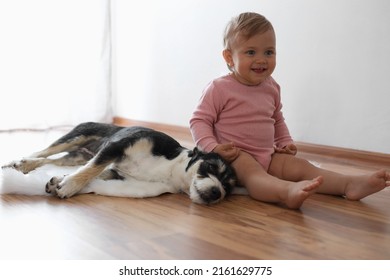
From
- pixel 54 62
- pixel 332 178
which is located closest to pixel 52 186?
pixel 332 178

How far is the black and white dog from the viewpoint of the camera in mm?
1345

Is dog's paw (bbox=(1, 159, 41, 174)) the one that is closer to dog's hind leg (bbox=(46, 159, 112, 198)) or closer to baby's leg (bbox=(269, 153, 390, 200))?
dog's hind leg (bbox=(46, 159, 112, 198))

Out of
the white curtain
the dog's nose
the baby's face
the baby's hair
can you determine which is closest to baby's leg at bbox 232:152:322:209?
the dog's nose

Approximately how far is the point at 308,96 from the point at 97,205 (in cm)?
142

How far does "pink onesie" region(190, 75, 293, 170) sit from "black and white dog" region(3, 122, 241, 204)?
163mm

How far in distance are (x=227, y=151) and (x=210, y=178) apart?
0.17 m

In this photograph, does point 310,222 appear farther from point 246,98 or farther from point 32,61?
point 32,61

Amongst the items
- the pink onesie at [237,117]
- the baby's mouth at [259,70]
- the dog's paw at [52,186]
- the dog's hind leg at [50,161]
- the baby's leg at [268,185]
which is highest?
the baby's mouth at [259,70]

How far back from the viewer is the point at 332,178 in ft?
4.96

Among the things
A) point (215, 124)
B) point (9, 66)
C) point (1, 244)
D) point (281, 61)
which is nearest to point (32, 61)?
point (9, 66)

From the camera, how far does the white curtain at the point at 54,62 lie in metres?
3.03

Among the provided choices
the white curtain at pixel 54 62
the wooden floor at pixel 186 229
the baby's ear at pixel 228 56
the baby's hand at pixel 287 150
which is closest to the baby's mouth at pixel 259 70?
the baby's ear at pixel 228 56

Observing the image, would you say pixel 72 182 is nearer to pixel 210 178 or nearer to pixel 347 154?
pixel 210 178

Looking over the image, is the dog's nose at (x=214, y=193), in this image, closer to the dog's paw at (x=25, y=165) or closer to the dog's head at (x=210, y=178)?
the dog's head at (x=210, y=178)
